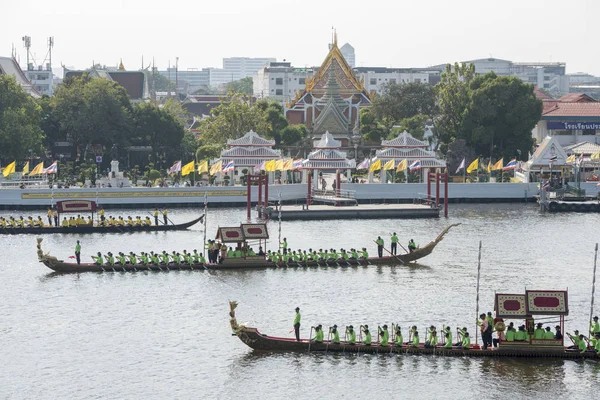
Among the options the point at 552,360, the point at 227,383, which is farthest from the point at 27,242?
the point at 552,360

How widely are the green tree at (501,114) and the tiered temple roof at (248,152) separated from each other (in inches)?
928

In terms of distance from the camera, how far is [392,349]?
43438 mm

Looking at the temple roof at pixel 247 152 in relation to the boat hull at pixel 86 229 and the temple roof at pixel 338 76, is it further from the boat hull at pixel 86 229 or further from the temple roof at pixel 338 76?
the temple roof at pixel 338 76

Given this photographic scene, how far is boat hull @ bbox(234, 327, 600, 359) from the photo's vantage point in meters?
42.6

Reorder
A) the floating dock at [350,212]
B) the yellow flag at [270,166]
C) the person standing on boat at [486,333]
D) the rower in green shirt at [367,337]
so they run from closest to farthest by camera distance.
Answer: the person standing on boat at [486,333] < the rower in green shirt at [367,337] < the floating dock at [350,212] < the yellow flag at [270,166]

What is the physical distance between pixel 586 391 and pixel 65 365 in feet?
63.8

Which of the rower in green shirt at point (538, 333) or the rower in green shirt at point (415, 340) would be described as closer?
the rower in green shirt at point (538, 333)

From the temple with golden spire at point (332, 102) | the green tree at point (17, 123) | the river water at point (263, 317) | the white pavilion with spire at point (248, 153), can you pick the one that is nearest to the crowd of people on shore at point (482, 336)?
the river water at point (263, 317)

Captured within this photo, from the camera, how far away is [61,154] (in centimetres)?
12062

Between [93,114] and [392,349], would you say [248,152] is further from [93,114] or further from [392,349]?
[392,349]

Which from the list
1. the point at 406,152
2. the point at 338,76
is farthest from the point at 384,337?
the point at 338,76

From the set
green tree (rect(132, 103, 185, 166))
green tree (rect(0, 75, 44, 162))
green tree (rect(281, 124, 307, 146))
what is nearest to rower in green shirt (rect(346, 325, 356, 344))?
green tree (rect(0, 75, 44, 162))

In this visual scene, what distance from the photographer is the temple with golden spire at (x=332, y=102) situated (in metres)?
123

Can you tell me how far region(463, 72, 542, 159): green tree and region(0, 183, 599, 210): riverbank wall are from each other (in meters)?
10.3
